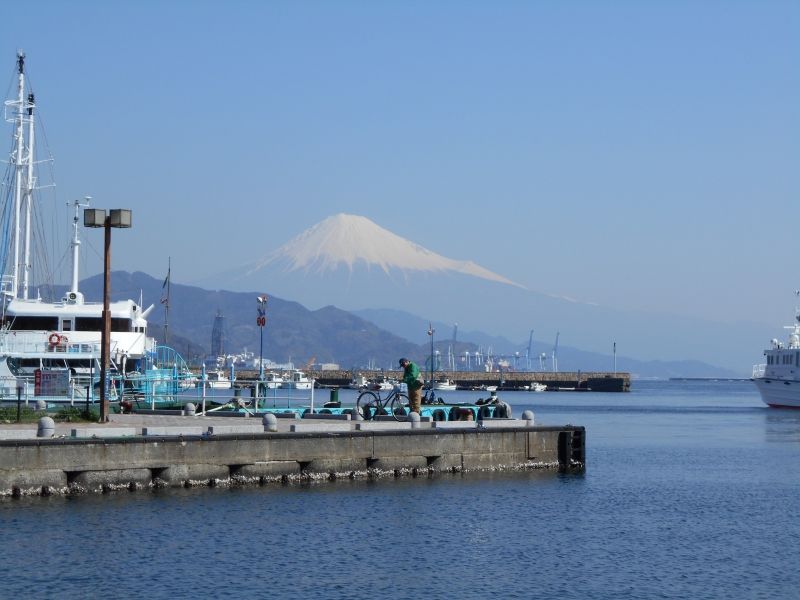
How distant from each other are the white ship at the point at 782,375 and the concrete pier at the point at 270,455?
77.5 meters

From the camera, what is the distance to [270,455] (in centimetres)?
3650

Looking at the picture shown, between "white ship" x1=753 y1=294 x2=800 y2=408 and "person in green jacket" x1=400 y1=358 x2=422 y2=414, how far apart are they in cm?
7966

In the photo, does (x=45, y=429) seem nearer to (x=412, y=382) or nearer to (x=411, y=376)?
(x=411, y=376)

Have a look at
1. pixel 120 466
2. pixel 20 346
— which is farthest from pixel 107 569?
pixel 20 346

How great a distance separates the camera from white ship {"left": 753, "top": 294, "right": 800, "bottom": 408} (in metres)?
116

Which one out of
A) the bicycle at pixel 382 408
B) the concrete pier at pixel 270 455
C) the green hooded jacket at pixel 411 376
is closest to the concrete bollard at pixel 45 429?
the concrete pier at pixel 270 455

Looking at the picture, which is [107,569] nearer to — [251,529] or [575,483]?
[251,529]

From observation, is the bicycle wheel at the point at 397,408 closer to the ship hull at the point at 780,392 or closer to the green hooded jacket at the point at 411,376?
the green hooded jacket at the point at 411,376

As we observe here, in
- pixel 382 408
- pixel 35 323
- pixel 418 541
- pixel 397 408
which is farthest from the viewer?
pixel 35 323

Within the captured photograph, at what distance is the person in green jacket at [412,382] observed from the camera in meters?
42.7

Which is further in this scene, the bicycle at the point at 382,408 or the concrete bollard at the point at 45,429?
the bicycle at the point at 382,408

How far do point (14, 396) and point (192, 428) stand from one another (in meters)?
16.3

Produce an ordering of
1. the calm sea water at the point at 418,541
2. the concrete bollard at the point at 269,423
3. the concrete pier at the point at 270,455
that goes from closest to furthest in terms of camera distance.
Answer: the calm sea water at the point at 418,541, the concrete pier at the point at 270,455, the concrete bollard at the point at 269,423

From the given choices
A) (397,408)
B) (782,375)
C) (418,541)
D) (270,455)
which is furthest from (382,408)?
(782,375)
